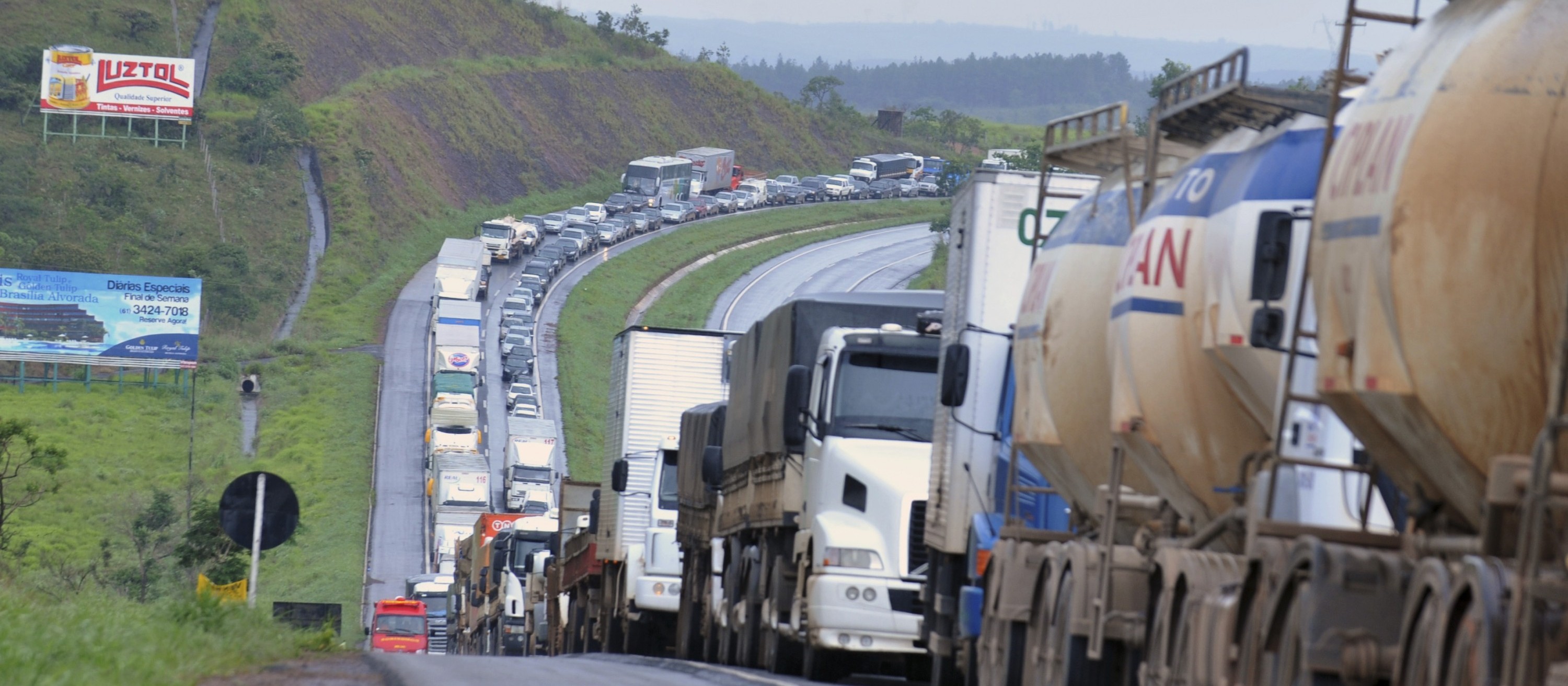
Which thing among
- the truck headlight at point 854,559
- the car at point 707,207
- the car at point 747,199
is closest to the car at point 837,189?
the car at point 747,199

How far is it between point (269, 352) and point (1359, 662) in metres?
82.3

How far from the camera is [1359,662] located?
648 cm

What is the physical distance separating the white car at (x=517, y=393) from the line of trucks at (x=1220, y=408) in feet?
190

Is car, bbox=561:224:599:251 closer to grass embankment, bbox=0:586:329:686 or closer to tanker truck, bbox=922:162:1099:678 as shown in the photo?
grass embankment, bbox=0:586:329:686

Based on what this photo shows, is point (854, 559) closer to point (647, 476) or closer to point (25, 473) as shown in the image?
point (647, 476)

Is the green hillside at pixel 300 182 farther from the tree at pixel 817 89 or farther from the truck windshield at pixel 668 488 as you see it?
the tree at pixel 817 89

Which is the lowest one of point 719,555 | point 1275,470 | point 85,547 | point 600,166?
point 85,547

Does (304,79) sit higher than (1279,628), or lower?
higher

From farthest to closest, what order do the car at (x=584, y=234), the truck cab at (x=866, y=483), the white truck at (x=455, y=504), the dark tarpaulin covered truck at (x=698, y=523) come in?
1. the car at (x=584, y=234)
2. the white truck at (x=455, y=504)
3. the dark tarpaulin covered truck at (x=698, y=523)
4. the truck cab at (x=866, y=483)

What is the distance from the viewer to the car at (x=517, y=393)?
7700 centimetres

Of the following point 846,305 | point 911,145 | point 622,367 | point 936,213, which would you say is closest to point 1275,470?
point 846,305

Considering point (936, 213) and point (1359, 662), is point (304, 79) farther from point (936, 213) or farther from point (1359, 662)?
point (1359, 662)

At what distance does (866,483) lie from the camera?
16547mm

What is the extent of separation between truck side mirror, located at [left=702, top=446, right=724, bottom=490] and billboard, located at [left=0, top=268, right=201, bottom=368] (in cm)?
5152
